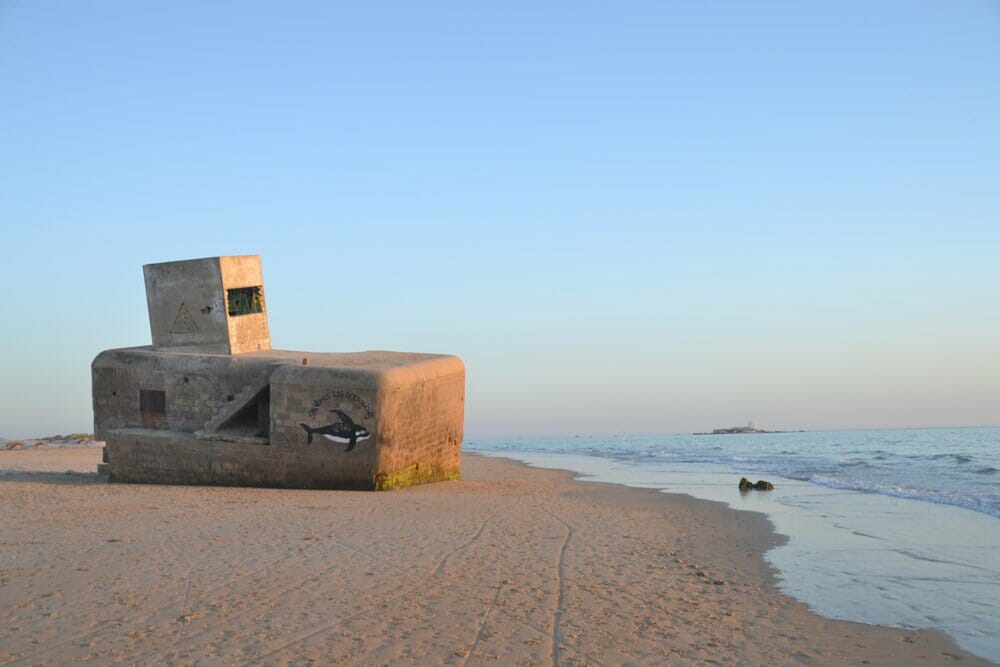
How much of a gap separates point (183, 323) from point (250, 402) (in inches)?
122

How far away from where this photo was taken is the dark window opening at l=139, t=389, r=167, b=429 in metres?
16.1

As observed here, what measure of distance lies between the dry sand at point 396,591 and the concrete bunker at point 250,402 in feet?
7.13

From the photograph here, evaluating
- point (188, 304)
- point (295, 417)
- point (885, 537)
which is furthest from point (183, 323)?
point (885, 537)

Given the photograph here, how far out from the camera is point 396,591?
698cm

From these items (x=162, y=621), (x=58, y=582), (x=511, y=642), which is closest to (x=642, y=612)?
(x=511, y=642)

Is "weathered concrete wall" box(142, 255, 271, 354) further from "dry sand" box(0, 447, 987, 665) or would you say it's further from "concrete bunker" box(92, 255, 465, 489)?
"dry sand" box(0, 447, 987, 665)

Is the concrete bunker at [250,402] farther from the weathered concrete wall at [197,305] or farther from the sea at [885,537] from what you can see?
the sea at [885,537]

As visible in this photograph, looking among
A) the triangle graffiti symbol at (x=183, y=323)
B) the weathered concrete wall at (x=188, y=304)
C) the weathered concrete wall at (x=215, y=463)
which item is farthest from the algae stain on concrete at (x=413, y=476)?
the triangle graffiti symbol at (x=183, y=323)

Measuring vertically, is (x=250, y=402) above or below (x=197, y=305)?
below

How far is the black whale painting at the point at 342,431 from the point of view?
14086 millimetres

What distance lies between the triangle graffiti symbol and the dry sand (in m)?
5.58

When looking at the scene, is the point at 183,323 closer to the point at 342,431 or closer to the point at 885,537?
the point at 342,431

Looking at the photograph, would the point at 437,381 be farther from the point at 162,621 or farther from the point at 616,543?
the point at 162,621

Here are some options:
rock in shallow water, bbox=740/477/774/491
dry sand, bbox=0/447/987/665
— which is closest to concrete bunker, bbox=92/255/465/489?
dry sand, bbox=0/447/987/665
